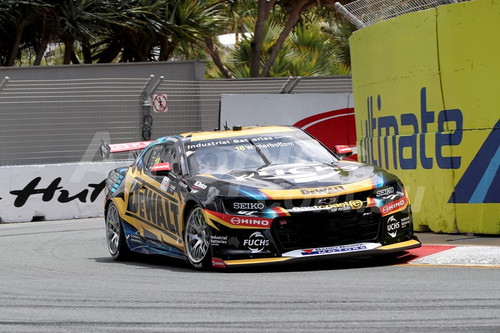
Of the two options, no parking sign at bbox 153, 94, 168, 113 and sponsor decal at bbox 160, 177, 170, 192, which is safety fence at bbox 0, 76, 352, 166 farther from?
sponsor decal at bbox 160, 177, 170, 192

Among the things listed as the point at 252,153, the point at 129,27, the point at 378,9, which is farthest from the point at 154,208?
the point at 129,27

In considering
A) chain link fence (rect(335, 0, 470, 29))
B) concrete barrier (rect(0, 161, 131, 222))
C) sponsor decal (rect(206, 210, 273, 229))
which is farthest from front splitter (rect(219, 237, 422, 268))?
concrete barrier (rect(0, 161, 131, 222))

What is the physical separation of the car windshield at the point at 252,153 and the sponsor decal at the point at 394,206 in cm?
111

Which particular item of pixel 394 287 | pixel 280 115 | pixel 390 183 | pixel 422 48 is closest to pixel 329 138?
pixel 280 115

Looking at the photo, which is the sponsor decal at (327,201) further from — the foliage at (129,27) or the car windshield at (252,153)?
the foliage at (129,27)

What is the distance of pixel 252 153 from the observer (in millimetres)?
10109

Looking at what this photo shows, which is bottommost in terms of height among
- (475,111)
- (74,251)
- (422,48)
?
(74,251)

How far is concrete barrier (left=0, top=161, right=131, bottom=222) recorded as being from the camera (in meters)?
18.4

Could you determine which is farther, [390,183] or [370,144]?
[370,144]

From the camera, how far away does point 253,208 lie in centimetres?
876

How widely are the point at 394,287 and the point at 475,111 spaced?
383cm

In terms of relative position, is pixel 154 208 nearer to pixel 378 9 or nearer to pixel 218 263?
pixel 218 263

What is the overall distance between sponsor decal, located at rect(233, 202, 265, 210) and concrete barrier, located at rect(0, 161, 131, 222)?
10.4 metres

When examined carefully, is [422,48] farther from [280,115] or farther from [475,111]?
[280,115]
